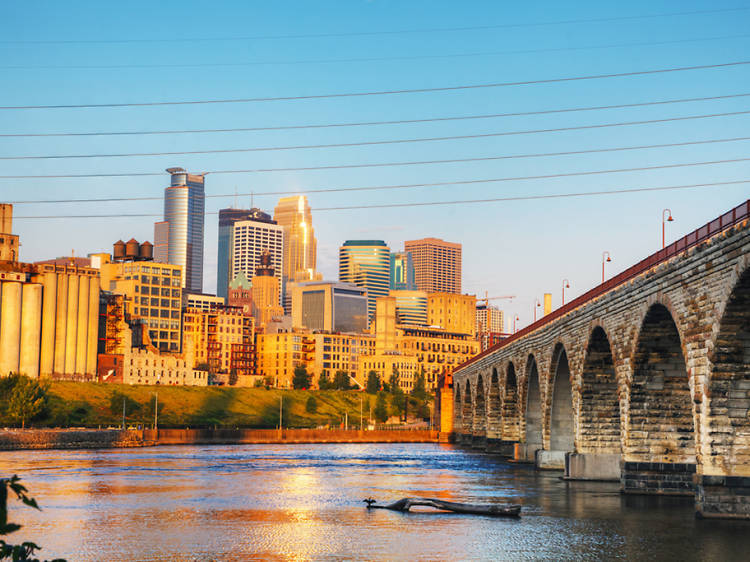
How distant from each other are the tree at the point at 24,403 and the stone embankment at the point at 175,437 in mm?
9794

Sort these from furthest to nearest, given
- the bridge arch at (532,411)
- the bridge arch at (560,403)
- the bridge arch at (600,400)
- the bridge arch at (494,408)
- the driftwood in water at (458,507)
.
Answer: the bridge arch at (494,408), the bridge arch at (532,411), the bridge arch at (560,403), the bridge arch at (600,400), the driftwood in water at (458,507)

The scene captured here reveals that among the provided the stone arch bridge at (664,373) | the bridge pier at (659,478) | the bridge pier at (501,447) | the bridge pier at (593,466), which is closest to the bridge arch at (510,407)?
the bridge pier at (501,447)

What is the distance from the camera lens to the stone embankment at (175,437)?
426 feet

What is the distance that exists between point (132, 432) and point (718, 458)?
114960 mm

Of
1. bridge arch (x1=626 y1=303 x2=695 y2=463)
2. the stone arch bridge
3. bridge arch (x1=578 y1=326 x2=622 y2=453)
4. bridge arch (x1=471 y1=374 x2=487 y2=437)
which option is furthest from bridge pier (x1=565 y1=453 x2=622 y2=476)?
bridge arch (x1=471 y1=374 x2=487 y2=437)

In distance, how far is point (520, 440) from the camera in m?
103

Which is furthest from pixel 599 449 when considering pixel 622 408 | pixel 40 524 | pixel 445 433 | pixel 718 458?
pixel 445 433

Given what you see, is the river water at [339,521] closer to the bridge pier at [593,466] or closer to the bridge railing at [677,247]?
the bridge pier at [593,466]

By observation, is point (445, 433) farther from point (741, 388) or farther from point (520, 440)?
point (741, 388)

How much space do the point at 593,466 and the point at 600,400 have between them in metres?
4.80

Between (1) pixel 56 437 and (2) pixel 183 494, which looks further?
(1) pixel 56 437

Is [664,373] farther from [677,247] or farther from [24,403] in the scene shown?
[24,403]

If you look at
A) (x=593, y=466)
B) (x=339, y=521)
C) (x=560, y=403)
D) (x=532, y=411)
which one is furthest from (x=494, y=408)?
(x=339, y=521)

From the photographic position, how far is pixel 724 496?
141 ft
